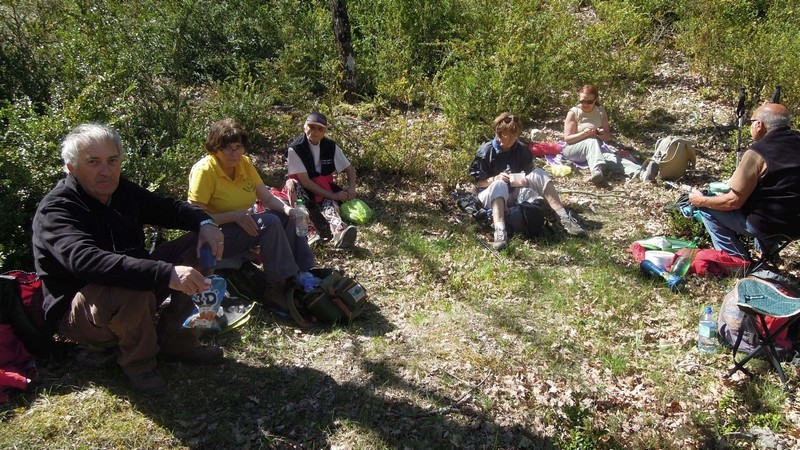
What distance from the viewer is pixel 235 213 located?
4.44 meters

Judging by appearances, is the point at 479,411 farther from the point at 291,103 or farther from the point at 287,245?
the point at 291,103

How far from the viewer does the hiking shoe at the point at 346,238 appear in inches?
215

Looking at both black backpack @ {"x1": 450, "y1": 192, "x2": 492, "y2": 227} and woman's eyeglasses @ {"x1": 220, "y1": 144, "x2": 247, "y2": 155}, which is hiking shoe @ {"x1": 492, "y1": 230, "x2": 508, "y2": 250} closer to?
black backpack @ {"x1": 450, "y1": 192, "x2": 492, "y2": 227}

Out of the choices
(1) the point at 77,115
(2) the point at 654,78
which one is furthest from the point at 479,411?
(2) the point at 654,78

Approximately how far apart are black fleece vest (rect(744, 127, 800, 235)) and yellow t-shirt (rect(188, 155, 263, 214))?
4.15 meters

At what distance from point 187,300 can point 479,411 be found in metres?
1.98

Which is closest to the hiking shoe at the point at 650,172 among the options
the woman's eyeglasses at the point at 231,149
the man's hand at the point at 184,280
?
the woman's eyeglasses at the point at 231,149

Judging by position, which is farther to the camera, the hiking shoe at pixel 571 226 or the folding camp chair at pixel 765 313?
the hiking shoe at pixel 571 226

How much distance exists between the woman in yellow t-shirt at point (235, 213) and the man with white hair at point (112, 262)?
0.67 meters

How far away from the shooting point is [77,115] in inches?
187

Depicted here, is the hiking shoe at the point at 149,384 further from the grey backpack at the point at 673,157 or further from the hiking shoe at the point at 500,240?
the grey backpack at the point at 673,157

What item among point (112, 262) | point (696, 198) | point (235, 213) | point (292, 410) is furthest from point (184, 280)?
point (696, 198)

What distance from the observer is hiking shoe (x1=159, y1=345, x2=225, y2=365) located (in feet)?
12.3

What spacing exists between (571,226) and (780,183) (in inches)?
73.7
